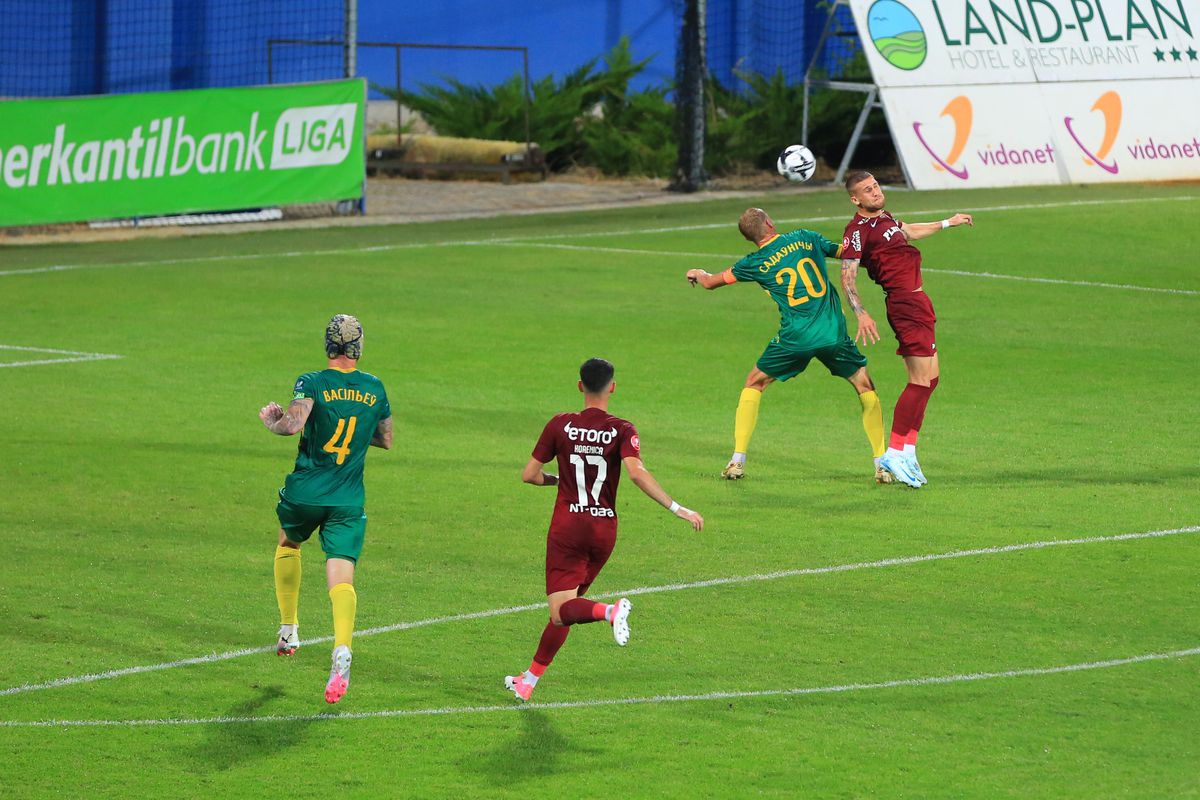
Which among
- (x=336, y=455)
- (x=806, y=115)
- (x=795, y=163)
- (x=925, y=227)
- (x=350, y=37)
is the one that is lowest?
(x=336, y=455)

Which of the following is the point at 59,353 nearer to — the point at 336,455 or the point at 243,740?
the point at 336,455

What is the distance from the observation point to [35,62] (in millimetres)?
40250

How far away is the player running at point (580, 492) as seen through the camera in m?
8.39

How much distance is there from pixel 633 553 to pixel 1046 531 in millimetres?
2663

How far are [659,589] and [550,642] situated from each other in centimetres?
235

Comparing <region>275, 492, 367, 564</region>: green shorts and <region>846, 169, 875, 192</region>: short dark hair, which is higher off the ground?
<region>846, 169, 875, 192</region>: short dark hair

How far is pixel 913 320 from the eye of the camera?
13648mm

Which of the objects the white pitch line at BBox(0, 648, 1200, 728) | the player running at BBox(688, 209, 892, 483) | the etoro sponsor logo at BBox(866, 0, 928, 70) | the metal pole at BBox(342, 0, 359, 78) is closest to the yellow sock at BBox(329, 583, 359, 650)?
the white pitch line at BBox(0, 648, 1200, 728)

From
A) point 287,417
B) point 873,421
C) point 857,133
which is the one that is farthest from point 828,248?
point 857,133

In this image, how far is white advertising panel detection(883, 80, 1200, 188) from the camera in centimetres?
3184

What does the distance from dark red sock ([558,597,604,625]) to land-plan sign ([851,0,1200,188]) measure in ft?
80.1

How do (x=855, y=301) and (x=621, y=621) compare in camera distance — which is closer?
(x=621, y=621)

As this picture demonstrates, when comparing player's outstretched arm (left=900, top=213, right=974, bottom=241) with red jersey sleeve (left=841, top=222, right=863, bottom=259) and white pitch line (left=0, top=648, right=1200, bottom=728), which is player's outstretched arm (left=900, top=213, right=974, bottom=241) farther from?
white pitch line (left=0, top=648, right=1200, bottom=728)

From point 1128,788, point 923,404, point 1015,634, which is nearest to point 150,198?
point 923,404
